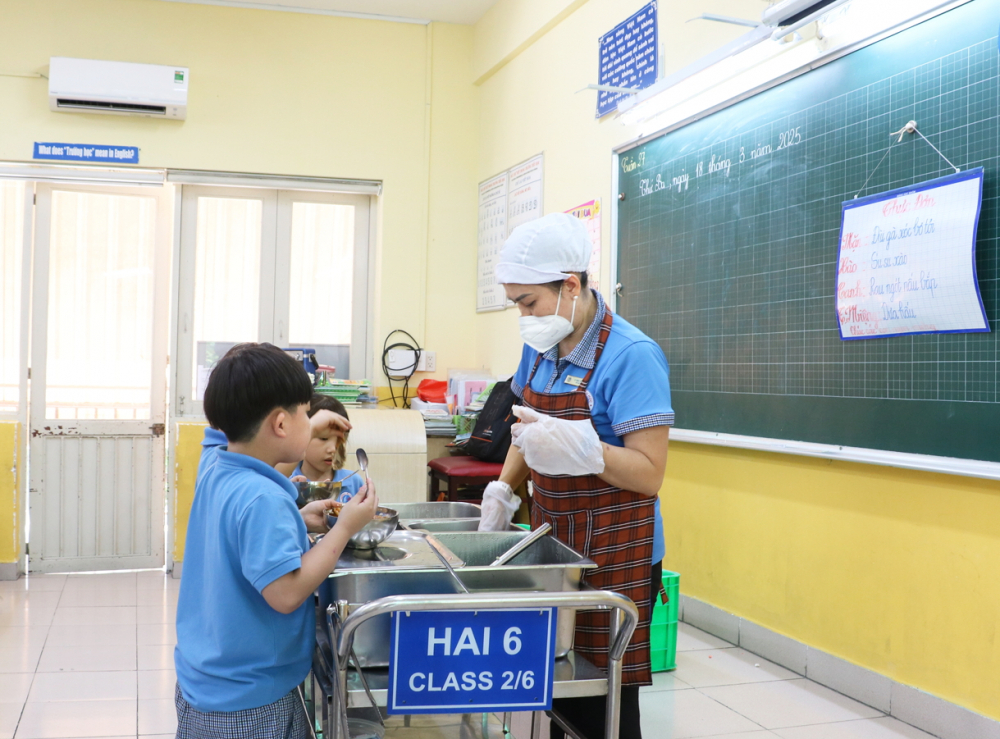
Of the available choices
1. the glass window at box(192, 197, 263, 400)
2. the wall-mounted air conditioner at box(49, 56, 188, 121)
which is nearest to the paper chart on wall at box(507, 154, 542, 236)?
the glass window at box(192, 197, 263, 400)

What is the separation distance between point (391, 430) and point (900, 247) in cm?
257

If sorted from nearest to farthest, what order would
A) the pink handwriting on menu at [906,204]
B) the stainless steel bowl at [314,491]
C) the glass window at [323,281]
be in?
the stainless steel bowl at [314,491] < the pink handwriting on menu at [906,204] < the glass window at [323,281]

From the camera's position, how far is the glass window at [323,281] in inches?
203

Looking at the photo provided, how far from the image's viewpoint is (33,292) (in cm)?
477

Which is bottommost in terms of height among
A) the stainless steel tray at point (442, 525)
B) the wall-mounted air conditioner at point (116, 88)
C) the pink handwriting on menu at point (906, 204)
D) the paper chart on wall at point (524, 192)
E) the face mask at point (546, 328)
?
the stainless steel tray at point (442, 525)

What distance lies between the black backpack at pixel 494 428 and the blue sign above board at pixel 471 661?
8.90 feet

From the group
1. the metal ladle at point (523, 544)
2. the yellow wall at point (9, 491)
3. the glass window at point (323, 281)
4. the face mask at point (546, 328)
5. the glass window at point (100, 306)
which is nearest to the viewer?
the metal ladle at point (523, 544)

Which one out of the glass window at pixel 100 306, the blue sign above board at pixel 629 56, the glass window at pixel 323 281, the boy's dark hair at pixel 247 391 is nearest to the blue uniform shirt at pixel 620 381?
the boy's dark hair at pixel 247 391

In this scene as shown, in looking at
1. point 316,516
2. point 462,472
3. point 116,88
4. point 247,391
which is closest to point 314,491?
point 316,516

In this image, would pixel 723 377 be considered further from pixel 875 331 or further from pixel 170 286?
pixel 170 286

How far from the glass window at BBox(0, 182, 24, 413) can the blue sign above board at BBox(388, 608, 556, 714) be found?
14.4ft

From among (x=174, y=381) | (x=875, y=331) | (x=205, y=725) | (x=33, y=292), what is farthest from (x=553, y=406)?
(x=33, y=292)

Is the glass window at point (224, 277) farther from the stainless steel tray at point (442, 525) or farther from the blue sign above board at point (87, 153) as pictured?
the stainless steel tray at point (442, 525)

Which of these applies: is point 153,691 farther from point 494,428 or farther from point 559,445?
point 559,445
